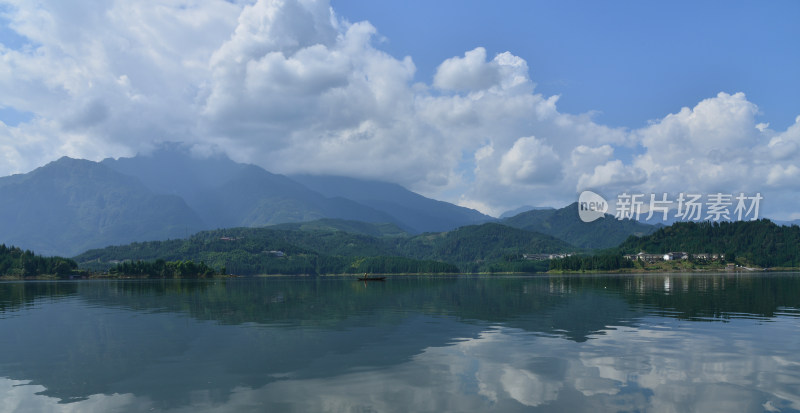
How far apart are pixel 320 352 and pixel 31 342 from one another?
32168 mm

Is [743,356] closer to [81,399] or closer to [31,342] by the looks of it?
[81,399]

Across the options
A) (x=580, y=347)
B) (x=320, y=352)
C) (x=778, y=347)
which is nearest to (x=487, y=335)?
(x=580, y=347)

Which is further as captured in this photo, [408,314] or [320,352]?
[408,314]

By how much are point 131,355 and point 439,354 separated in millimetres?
27122

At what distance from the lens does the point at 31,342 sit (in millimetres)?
50375

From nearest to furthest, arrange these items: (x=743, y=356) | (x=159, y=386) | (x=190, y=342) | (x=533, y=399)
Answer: (x=533, y=399) → (x=159, y=386) → (x=743, y=356) → (x=190, y=342)

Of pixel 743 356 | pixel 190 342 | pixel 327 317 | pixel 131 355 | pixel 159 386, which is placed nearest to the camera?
pixel 159 386

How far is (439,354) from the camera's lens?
1630 inches

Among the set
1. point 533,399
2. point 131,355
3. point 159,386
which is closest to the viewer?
point 533,399

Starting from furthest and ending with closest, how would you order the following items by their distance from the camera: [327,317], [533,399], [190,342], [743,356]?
1. [327,317]
2. [190,342]
3. [743,356]
4. [533,399]

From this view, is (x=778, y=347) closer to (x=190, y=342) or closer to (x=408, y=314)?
(x=408, y=314)

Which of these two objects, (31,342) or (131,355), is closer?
(131,355)

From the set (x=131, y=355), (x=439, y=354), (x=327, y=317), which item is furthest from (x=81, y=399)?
Result: (x=327, y=317)

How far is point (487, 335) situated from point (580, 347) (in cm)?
1046
